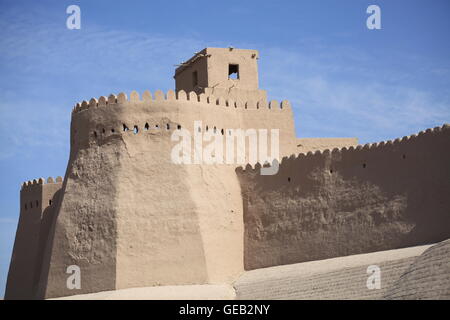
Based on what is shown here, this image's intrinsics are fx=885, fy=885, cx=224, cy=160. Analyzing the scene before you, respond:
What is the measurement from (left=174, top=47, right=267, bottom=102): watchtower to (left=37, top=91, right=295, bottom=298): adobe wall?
133 inches

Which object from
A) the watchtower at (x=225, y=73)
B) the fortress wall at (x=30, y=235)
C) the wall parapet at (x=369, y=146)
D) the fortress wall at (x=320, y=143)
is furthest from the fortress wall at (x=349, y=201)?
the fortress wall at (x=30, y=235)

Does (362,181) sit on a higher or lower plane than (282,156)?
lower

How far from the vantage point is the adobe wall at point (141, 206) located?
84.3 ft

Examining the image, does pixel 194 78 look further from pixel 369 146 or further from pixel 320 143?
pixel 369 146

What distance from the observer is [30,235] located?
31.4m

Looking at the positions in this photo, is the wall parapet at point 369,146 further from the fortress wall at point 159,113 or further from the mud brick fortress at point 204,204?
the fortress wall at point 159,113

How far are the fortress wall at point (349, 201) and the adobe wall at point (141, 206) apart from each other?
3.07ft

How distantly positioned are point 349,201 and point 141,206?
6.09 metres

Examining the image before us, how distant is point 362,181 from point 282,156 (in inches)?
197

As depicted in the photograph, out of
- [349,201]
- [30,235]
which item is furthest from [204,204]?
[30,235]
